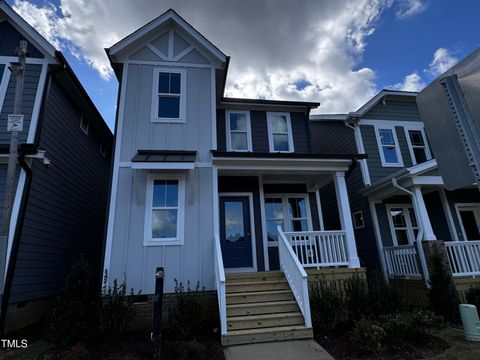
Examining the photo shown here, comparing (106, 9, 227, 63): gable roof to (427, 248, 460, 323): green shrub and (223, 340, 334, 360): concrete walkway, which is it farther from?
(427, 248, 460, 323): green shrub

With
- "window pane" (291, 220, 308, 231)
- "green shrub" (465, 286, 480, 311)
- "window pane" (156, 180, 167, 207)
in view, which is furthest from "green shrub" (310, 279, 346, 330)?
"window pane" (156, 180, 167, 207)

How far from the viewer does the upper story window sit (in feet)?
35.2

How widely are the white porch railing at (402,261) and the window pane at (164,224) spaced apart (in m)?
7.15

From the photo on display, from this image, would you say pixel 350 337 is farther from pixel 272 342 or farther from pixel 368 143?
pixel 368 143

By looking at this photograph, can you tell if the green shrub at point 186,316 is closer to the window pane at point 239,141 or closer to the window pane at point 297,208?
the window pane at point 297,208

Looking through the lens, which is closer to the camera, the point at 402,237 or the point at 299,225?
the point at 299,225

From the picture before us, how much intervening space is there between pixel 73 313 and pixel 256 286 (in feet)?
11.8

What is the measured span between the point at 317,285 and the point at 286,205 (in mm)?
3319

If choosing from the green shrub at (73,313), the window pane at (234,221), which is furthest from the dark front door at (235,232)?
the green shrub at (73,313)

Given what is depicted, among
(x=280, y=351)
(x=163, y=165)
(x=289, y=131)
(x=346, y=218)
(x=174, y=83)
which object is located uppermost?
(x=174, y=83)

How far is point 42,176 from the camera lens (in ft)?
22.6

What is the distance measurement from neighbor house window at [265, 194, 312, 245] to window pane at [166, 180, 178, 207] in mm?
3192

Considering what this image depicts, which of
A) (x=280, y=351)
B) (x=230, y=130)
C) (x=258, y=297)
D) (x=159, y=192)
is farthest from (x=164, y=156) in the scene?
(x=280, y=351)

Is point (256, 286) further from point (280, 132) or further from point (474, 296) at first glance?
point (474, 296)
